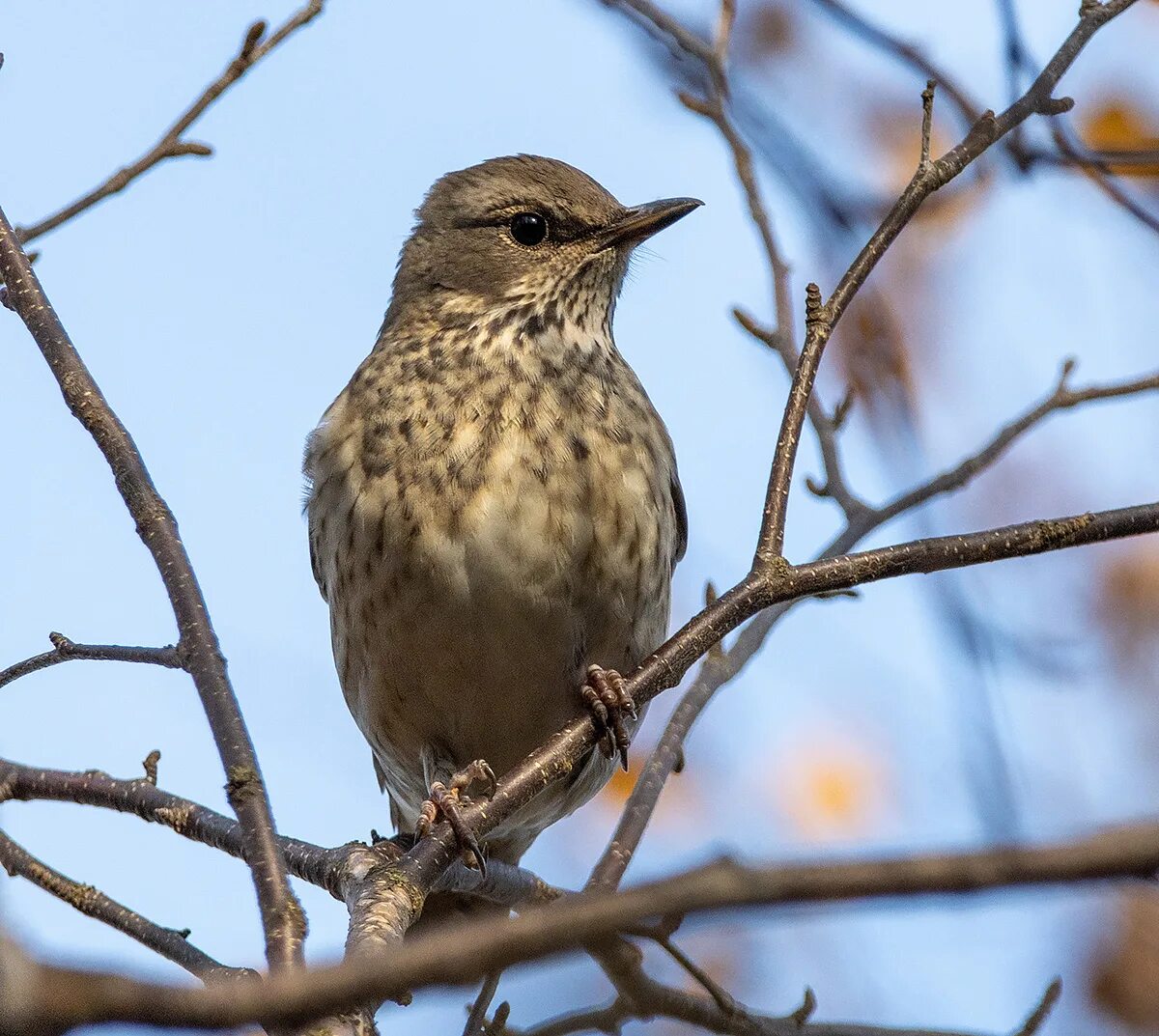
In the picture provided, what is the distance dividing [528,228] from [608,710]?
252 cm

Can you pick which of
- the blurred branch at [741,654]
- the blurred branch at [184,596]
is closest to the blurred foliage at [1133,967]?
the blurred branch at [741,654]

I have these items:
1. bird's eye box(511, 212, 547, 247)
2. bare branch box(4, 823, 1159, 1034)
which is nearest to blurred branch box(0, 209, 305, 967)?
bare branch box(4, 823, 1159, 1034)

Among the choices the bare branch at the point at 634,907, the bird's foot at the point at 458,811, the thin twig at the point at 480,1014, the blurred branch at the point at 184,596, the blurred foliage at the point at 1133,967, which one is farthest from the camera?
the blurred foliage at the point at 1133,967

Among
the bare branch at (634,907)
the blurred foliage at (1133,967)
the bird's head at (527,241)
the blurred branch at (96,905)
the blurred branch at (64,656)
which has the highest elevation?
the bird's head at (527,241)

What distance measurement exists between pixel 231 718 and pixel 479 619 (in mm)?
1933

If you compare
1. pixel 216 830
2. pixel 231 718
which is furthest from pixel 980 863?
pixel 216 830

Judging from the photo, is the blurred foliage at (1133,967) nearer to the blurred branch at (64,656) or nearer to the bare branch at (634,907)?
the blurred branch at (64,656)

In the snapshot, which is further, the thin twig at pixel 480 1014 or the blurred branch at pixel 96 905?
the thin twig at pixel 480 1014

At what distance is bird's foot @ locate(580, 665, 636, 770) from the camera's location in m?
4.29

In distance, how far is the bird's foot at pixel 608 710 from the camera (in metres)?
4.29

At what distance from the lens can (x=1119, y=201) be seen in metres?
4.28

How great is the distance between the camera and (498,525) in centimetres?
485

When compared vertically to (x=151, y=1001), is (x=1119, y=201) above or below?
above

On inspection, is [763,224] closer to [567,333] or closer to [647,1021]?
[567,333]
